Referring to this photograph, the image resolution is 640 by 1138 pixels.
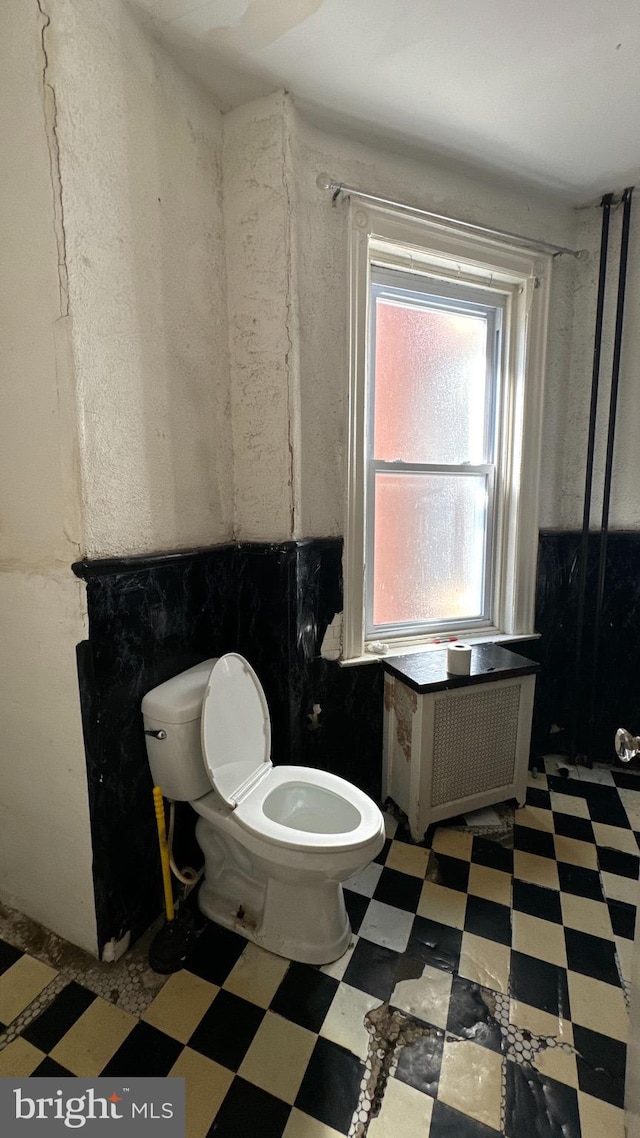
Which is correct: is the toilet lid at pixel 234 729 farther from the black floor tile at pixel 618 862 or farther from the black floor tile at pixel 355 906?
the black floor tile at pixel 618 862

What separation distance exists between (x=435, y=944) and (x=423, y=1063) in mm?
293

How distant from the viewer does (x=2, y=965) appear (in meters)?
1.22

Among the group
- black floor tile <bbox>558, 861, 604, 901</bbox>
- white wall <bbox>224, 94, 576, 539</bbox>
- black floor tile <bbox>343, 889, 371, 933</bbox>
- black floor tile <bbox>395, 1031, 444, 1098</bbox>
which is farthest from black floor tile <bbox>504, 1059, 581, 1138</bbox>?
white wall <bbox>224, 94, 576, 539</bbox>

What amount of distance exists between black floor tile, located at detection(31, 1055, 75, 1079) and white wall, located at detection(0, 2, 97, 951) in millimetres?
232

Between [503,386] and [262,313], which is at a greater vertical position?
[262,313]

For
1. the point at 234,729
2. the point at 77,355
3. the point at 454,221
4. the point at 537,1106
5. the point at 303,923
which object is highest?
the point at 454,221

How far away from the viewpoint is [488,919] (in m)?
1.37

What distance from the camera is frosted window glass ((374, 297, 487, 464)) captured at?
6.07 feet

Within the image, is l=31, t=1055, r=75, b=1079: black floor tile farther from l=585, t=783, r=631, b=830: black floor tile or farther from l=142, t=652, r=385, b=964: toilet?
l=585, t=783, r=631, b=830: black floor tile

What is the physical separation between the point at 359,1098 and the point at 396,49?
8.03 ft

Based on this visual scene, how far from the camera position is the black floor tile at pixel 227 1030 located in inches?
40.4

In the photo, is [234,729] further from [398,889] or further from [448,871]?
[448,871]

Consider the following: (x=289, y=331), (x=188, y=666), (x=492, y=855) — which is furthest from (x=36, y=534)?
(x=492, y=855)

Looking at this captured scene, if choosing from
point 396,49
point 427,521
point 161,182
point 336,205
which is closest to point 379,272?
point 336,205
